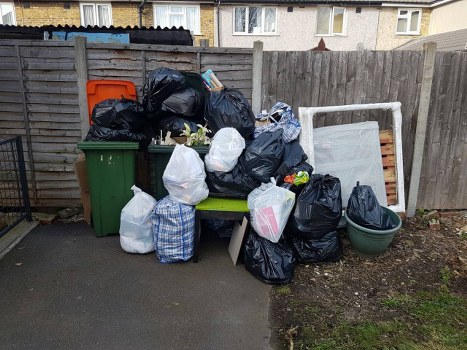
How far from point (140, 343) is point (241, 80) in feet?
9.78

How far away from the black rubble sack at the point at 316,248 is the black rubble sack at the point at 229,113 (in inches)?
50.1

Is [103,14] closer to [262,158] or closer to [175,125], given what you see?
[175,125]

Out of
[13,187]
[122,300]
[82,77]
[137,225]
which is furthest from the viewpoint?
[13,187]

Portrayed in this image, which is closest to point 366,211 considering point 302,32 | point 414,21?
point 302,32

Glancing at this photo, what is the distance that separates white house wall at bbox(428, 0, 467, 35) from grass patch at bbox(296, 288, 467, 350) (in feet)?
50.2

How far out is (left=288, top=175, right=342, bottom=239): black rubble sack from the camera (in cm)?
329

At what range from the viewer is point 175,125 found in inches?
156

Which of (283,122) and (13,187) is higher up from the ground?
(283,122)

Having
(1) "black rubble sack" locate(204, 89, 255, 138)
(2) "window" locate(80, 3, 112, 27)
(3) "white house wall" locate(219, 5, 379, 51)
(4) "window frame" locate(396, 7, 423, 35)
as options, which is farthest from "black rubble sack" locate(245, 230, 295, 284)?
(4) "window frame" locate(396, 7, 423, 35)

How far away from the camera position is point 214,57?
4207 millimetres

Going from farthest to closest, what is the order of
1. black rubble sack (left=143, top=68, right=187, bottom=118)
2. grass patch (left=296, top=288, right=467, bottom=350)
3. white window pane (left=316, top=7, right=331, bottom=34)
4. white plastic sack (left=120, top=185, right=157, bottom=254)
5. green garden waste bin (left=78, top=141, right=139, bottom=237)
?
white window pane (left=316, top=7, right=331, bottom=34), black rubble sack (left=143, top=68, right=187, bottom=118), green garden waste bin (left=78, top=141, right=139, bottom=237), white plastic sack (left=120, top=185, right=157, bottom=254), grass patch (left=296, top=288, right=467, bottom=350)

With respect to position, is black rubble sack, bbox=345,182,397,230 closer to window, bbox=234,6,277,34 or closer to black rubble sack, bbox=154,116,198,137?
black rubble sack, bbox=154,116,198,137

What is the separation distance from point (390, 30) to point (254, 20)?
576 cm

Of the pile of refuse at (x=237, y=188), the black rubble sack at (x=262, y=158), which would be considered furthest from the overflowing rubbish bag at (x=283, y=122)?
the black rubble sack at (x=262, y=158)
